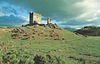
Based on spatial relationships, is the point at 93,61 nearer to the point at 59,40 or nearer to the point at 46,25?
the point at 59,40

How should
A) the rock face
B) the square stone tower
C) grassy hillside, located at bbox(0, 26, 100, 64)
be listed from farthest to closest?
the square stone tower
the rock face
grassy hillside, located at bbox(0, 26, 100, 64)

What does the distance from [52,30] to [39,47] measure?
76.9 feet

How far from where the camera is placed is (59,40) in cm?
11238

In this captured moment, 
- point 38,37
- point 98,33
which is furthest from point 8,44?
point 98,33

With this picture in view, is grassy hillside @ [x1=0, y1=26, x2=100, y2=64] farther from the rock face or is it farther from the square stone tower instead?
the square stone tower

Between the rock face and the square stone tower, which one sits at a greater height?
the square stone tower

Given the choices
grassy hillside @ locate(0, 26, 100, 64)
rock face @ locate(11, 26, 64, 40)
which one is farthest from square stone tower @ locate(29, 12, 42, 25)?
rock face @ locate(11, 26, 64, 40)

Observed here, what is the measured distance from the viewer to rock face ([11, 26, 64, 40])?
112525 mm

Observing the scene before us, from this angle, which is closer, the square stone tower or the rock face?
the rock face

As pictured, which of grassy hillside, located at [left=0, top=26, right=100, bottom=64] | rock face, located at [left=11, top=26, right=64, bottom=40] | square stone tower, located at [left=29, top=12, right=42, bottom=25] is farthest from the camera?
square stone tower, located at [left=29, top=12, right=42, bottom=25]

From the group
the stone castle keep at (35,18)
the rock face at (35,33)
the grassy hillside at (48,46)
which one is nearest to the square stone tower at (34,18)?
the stone castle keep at (35,18)

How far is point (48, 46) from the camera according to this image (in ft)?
328

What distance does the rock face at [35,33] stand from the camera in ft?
369

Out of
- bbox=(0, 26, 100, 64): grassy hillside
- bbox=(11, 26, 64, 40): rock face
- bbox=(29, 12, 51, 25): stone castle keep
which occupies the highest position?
bbox=(29, 12, 51, 25): stone castle keep
